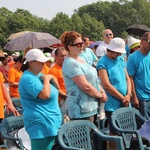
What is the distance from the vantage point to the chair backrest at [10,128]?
4.72m

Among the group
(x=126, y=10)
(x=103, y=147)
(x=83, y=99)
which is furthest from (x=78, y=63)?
(x=126, y=10)

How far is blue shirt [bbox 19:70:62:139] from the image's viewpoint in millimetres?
4180

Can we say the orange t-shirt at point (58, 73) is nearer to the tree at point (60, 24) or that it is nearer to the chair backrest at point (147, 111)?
the chair backrest at point (147, 111)

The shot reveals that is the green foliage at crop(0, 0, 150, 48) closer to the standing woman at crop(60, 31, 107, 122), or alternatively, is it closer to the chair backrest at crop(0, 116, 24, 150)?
the chair backrest at crop(0, 116, 24, 150)

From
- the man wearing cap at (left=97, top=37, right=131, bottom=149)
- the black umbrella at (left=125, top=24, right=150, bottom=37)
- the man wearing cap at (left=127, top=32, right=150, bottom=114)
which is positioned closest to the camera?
the man wearing cap at (left=97, top=37, right=131, bottom=149)

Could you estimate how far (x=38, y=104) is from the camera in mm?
4230

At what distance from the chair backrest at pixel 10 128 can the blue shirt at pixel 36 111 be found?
54 centimetres

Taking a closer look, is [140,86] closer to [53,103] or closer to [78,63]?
[78,63]

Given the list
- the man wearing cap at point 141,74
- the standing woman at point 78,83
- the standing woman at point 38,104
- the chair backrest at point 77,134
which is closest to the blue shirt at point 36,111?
the standing woman at point 38,104

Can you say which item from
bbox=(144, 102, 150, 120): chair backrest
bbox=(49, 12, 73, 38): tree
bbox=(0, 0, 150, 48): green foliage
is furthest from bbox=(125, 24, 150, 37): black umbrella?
bbox=(49, 12, 73, 38): tree

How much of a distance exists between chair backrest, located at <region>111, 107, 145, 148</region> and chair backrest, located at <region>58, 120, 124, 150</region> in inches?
17.3

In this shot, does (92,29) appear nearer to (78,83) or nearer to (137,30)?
(137,30)

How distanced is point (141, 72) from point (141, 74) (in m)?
0.03

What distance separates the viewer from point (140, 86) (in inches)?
232
